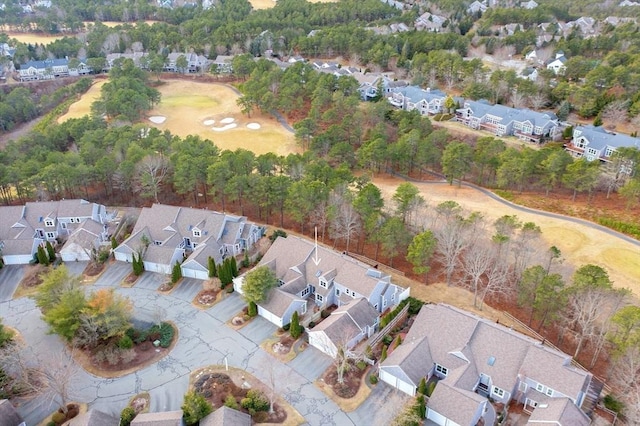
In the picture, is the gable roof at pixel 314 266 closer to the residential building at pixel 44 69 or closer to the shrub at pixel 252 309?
the shrub at pixel 252 309

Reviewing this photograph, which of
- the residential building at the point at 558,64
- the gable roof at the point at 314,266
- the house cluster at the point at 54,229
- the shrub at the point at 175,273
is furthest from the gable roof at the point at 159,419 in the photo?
the residential building at the point at 558,64

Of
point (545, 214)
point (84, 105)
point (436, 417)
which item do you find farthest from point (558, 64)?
point (84, 105)

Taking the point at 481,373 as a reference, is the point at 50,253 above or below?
below

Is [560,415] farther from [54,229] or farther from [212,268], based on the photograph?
[54,229]

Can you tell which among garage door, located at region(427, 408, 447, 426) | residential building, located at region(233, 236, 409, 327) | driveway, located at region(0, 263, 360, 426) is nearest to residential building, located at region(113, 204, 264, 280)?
driveway, located at region(0, 263, 360, 426)

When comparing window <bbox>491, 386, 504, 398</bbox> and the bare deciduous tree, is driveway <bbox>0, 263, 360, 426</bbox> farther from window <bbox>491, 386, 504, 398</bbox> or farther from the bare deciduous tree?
the bare deciduous tree

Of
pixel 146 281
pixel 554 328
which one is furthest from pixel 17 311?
pixel 554 328

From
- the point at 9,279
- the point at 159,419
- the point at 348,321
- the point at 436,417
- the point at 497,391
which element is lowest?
the point at 9,279
